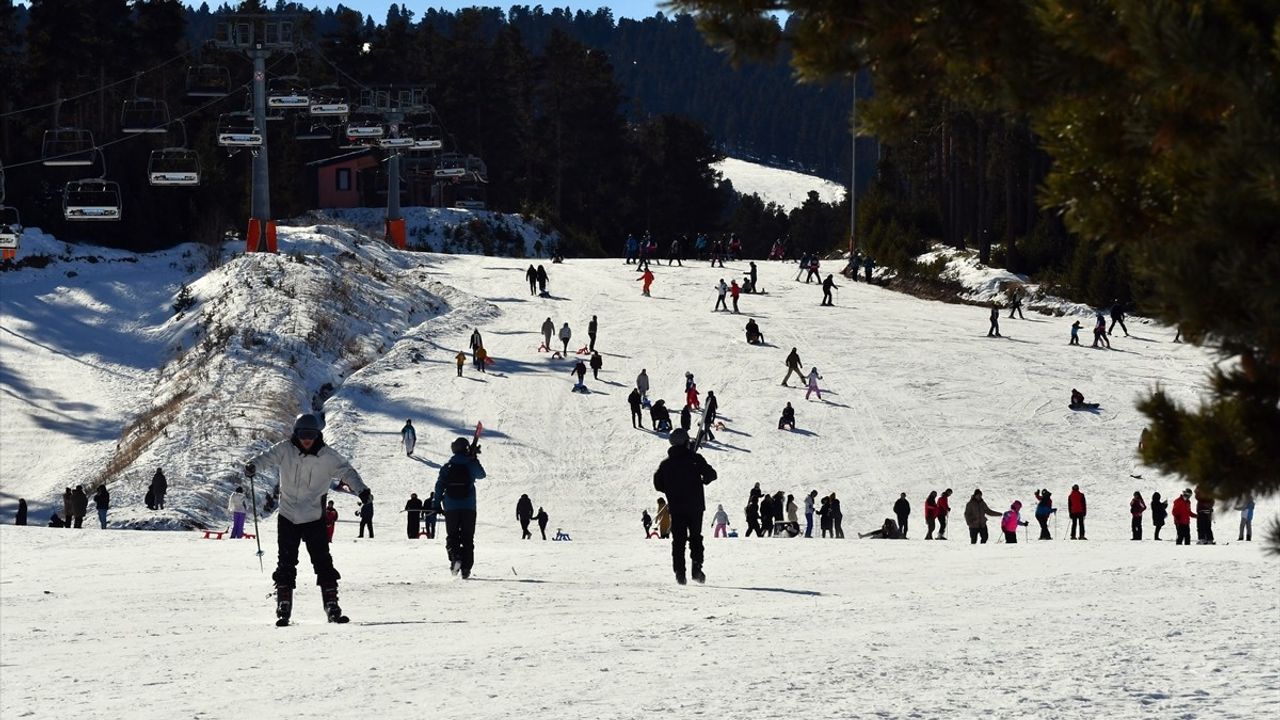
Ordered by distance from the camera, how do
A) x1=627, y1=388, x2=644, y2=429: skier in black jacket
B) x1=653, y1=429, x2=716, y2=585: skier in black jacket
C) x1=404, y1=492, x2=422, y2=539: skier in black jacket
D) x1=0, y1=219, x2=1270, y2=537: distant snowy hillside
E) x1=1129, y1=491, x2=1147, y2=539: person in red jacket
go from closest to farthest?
x1=653, y1=429, x2=716, y2=585: skier in black jacket
x1=1129, y1=491, x2=1147, y2=539: person in red jacket
x1=404, y1=492, x2=422, y2=539: skier in black jacket
x1=0, y1=219, x2=1270, y2=537: distant snowy hillside
x1=627, y1=388, x2=644, y2=429: skier in black jacket

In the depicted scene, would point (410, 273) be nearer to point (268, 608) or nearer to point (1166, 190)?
point (268, 608)

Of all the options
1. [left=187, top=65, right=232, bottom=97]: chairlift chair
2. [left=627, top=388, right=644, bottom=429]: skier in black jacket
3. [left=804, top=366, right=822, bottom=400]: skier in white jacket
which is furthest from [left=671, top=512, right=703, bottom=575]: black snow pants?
[left=187, top=65, right=232, bottom=97]: chairlift chair

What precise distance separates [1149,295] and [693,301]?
47838 mm

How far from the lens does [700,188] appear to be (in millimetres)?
97000

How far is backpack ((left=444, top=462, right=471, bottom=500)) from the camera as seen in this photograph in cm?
1270

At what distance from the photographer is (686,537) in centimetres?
1276

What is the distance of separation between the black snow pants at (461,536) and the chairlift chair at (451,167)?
52.6 m

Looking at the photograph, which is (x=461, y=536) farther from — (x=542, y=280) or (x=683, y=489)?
(x=542, y=280)

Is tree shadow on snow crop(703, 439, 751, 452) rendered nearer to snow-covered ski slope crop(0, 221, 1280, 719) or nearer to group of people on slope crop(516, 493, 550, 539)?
snow-covered ski slope crop(0, 221, 1280, 719)

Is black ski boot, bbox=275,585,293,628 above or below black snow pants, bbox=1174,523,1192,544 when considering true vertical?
above

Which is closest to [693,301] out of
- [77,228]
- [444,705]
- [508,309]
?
[508,309]

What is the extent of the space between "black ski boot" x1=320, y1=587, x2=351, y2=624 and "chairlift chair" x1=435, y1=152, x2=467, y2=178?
183 ft

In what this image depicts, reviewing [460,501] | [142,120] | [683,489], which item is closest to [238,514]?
[460,501]

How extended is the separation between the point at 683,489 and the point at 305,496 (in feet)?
11.6
